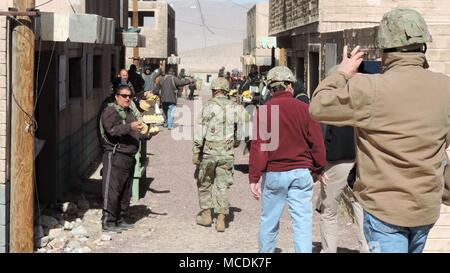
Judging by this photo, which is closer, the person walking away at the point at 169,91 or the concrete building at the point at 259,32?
the person walking away at the point at 169,91

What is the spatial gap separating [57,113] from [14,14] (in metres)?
3.08

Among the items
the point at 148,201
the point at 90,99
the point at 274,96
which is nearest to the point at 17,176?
the point at 274,96

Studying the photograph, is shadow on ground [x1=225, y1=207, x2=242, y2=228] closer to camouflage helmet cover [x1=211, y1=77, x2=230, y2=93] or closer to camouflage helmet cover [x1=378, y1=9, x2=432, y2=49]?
camouflage helmet cover [x1=211, y1=77, x2=230, y2=93]

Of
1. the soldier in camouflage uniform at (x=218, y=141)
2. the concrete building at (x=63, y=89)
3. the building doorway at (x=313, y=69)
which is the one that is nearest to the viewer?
the concrete building at (x=63, y=89)

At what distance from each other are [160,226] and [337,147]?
2773 millimetres

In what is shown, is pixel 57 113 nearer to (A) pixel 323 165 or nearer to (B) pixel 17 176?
(B) pixel 17 176

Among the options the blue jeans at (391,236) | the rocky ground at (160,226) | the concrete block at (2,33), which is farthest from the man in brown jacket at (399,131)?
the rocky ground at (160,226)

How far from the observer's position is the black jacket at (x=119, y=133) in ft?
24.5

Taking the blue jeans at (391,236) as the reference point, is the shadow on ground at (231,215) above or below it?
below

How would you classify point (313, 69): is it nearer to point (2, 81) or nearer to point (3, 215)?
point (2, 81)

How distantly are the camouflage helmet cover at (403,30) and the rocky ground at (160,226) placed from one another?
13.3 feet

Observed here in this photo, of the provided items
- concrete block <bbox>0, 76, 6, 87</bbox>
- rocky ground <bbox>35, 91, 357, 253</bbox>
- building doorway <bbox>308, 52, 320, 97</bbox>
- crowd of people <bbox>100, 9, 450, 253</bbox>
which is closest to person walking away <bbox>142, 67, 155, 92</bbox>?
building doorway <bbox>308, 52, 320, 97</bbox>

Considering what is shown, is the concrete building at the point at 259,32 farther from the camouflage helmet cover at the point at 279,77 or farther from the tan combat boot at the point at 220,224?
the camouflage helmet cover at the point at 279,77

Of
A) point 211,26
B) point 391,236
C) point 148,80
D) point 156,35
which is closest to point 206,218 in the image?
point 391,236
